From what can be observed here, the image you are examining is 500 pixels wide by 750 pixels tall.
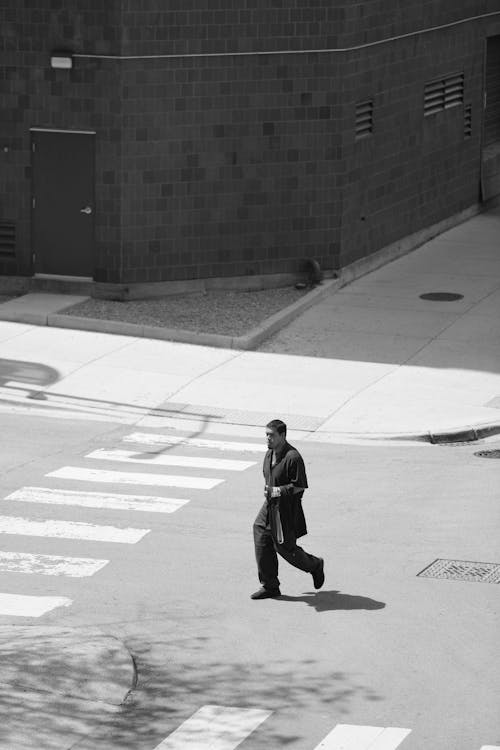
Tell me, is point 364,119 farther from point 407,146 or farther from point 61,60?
point 61,60

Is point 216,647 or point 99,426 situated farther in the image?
point 99,426

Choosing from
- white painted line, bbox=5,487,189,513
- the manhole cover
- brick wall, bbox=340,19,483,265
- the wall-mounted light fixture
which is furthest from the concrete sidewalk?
the wall-mounted light fixture

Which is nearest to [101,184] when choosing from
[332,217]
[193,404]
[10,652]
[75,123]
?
[75,123]

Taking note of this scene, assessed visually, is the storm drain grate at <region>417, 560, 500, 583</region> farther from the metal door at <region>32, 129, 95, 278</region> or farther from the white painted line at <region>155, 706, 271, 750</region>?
the metal door at <region>32, 129, 95, 278</region>

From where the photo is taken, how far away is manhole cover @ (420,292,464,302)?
2675 centimetres

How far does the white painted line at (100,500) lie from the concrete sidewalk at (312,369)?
132 inches

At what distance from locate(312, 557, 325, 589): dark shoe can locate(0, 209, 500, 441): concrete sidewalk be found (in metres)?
5.95

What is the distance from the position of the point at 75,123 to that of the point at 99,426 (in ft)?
22.0

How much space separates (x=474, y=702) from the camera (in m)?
11.6

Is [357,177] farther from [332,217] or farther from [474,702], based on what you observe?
[474,702]

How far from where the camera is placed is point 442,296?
1061 inches

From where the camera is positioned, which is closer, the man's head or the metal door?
the man's head

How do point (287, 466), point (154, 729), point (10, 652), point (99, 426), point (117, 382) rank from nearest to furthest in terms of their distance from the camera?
point (154, 729), point (10, 652), point (287, 466), point (99, 426), point (117, 382)

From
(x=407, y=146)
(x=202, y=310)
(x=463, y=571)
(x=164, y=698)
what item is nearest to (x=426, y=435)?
(x=463, y=571)
